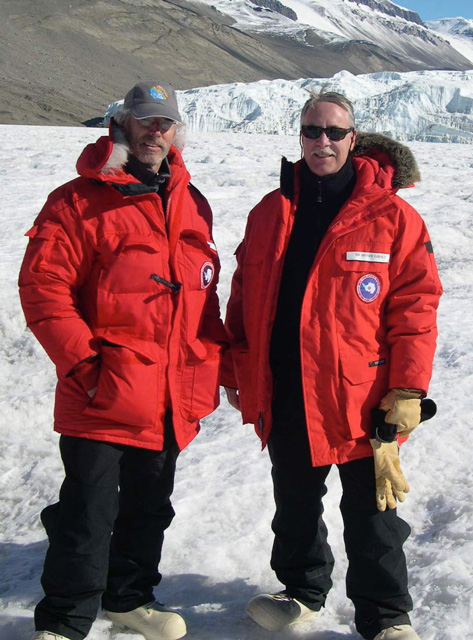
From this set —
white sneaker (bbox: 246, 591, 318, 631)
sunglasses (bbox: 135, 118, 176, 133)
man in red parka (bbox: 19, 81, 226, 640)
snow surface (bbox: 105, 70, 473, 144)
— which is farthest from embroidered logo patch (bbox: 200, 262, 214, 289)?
snow surface (bbox: 105, 70, 473, 144)

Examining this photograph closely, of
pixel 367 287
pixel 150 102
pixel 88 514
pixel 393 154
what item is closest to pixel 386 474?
pixel 367 287

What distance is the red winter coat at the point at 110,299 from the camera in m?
1.77

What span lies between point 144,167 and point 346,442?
3.13 feet

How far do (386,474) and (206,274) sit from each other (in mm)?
768

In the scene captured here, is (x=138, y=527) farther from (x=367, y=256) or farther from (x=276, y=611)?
(x=367, y=256)

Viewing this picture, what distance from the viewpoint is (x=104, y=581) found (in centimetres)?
186

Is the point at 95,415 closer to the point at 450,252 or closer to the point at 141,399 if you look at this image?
the point at 141,399

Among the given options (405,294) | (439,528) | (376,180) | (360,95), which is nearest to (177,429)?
(405,294)

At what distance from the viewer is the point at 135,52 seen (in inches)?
2549

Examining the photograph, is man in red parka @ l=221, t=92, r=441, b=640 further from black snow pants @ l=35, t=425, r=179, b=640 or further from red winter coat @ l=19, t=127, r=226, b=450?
black snow pants @ l=35, t=425, r=179, b=640

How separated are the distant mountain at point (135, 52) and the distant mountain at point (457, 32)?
50.7 metres

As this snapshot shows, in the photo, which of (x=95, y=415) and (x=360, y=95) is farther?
(x=360, y=95)

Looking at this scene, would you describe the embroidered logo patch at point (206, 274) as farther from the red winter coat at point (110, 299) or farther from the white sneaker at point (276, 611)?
the white sneaker at point (276, 611)

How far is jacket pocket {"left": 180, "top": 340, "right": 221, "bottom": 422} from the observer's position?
1938 millimetres
